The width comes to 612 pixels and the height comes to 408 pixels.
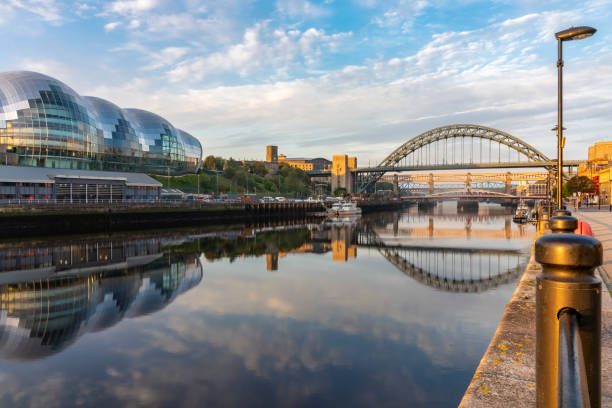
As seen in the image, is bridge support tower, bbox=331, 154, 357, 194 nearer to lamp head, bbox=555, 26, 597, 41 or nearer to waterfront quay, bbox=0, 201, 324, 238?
waterfront quay, bbox=0, 201, 324, 238

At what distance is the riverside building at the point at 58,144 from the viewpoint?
47.8m

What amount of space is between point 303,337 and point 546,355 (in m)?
9.11

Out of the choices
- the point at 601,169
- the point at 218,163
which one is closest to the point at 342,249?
the point at 601,169

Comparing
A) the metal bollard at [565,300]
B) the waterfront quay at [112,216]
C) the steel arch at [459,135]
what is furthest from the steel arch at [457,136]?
the metal bollard at [565,300]

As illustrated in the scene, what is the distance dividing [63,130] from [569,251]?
65.2 metres

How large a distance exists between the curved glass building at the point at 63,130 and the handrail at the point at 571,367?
6368 cm

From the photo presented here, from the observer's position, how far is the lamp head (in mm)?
12883

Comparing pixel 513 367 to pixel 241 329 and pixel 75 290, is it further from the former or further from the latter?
pixel 75 290

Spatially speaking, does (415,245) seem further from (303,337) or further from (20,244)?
(20,244)

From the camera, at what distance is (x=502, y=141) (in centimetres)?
10888

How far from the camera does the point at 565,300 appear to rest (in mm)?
1564

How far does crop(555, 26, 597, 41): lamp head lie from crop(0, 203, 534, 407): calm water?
29.1ft

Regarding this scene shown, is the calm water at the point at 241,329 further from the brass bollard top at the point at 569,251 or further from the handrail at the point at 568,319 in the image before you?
the brass bollard top at the point at 569,251

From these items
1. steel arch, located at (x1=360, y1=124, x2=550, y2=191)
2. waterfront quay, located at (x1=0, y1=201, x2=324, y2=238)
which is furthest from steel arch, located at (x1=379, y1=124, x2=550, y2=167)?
waterfront quay, located at (x1=0, y1=201, x2=324, y2=238)
